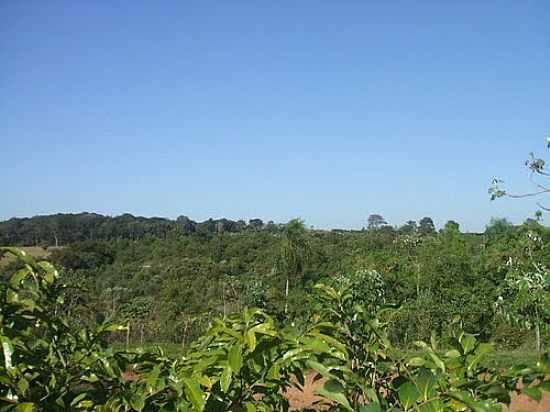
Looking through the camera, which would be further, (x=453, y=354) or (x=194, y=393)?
(x=453, y=354)

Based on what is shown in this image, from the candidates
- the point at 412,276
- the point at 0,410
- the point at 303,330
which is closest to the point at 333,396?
the point at 303,330

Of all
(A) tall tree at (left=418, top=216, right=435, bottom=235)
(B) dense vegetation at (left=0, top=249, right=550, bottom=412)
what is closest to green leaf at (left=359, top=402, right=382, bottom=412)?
(B) dense vegetation at (left=0, top=249, right=550, bottom=412)

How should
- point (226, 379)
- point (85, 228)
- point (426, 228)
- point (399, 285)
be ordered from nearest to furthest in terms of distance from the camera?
point (226, 379), point (399, 285), point (426, 228), point (85, 228)

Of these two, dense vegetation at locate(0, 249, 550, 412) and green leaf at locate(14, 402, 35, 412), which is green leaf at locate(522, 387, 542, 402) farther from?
green leaf at locate(14, 402, 35, 412)

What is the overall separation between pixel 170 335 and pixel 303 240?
472 centimetres

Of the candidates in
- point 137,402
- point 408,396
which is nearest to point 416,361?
point 408,396

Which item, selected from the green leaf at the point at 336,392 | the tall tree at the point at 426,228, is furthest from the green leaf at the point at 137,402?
the tall tree at the point at 426,228

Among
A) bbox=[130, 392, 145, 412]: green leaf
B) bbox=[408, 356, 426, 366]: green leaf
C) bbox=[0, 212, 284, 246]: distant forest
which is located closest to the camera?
bbox=[130, 392, 145, 412]: green leaf

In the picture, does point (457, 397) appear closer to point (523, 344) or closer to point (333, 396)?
point (333, 396)

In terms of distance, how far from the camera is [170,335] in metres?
16.5

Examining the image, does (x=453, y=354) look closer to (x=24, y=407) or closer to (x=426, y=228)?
(x=24, y=407)

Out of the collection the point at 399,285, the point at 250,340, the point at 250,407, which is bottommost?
the point at 399,285

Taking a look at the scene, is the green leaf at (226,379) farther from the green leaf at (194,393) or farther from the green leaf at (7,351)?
the green leaf at (7,351)

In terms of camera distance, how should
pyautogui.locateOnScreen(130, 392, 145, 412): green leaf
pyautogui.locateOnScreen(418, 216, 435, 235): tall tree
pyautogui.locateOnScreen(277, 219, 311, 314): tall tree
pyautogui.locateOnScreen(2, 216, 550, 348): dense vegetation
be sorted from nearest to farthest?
pyautogui.locateOnScreen(130, 392, 145, 412): green leaf
pyautogui.locateOnScreen(2, 216, 550, 348): dense vegetation
pyautogui.locateOnScreen(277, 219, 311, 314): tall tree
pyautogui.locateOnScreen(418, 216, 435, 235): tall tree
